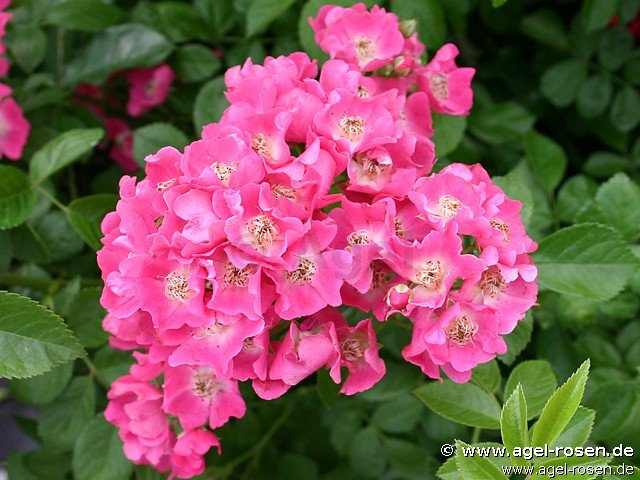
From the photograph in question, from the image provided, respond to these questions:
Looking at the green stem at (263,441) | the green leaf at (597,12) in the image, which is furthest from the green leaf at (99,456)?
the green leaf at (597,12)

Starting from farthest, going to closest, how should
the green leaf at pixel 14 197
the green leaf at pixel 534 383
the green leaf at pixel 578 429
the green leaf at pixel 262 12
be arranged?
1. the green leaf at pixel 262 12
2. the green leaf at pixel 14 197
3. the green leaf at pixel 534 383
4. the green leaf at pixel 578 429

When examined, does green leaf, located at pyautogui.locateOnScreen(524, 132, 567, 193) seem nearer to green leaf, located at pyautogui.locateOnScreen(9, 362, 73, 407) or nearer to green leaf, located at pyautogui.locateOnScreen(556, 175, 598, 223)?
green leaf, located at pyautogui.locateOnScreen(556, 175, 598, 223)

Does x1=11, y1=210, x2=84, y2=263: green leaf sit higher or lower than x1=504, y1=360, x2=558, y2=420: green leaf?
lower

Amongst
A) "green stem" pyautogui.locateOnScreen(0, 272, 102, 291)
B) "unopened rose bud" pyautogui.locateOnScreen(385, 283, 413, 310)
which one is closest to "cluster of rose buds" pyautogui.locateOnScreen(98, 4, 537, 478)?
"unopened rose bud" pyautogui.locateOnScreen(385, 283, 413, 310)

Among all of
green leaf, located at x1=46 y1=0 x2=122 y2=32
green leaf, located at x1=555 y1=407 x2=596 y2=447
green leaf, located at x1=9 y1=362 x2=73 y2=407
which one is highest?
green leaf, located at x1=46 y1=0 x2=122 y2=32

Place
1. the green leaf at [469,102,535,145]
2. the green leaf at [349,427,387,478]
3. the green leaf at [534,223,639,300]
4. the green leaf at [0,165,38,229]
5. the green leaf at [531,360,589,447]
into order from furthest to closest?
the green leaf at [469,102,535,145]
the green leaf at [349,427,387,478]
the green leaf at [0,165,38,229]
the green leaf at [534,223,639,300]
the green leaf at [531,360,589,447]

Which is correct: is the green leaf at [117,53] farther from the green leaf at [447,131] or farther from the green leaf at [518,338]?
the green leaf at [518,338]
